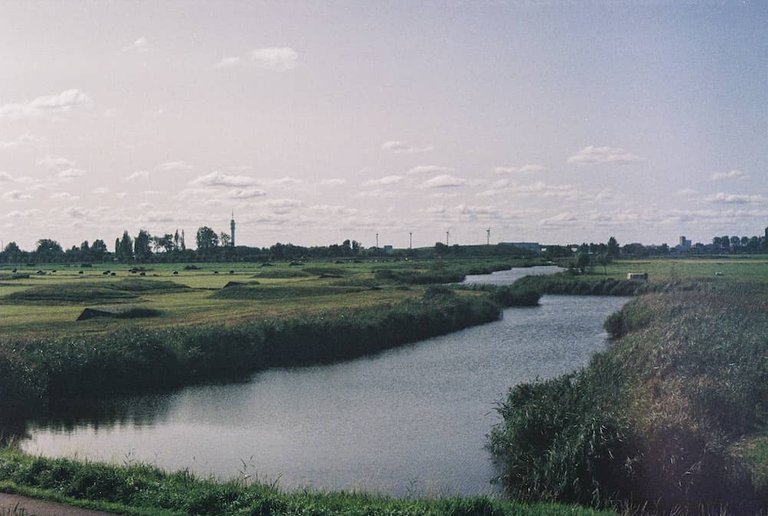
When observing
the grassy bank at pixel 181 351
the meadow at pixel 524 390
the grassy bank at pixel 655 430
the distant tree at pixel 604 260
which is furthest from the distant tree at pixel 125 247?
the grassy bank at pixel 655 430

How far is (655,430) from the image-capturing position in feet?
62.7

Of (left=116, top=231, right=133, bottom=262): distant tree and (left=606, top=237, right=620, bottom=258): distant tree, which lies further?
(left=116, top=231, right=133, bottom=262): distant tree

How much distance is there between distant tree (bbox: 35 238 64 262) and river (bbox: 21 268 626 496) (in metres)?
135

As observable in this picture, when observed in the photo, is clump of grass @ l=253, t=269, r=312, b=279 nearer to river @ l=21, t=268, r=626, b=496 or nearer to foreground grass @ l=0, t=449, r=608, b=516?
river @ l=21, t=268, r=626, b=496

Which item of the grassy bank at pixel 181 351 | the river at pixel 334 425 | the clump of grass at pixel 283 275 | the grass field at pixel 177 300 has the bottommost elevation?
the river at pixel 334 425

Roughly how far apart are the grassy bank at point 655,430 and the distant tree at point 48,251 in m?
153

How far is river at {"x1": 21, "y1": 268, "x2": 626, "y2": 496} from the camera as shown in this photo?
21969 millimetres

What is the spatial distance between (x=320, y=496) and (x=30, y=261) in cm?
14988

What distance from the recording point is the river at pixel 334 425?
72.1 ft

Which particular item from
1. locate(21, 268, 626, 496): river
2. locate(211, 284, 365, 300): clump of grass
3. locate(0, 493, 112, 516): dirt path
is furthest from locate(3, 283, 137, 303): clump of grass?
locate(0, 493, 112, 516): dirt path

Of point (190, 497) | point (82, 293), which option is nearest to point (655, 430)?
point (190, 497)

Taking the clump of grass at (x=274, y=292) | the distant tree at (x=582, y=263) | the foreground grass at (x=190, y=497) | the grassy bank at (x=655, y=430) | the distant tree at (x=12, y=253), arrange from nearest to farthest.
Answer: the foreground grass at (x=190, y=497), the grassy bank at (x=655, y=430), the clump of grass at (x=274, y=292), the distant tree at (x=582, y=263), the distant tree at (x=12, y=253)

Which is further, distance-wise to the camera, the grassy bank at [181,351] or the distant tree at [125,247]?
the distant tree at [125,247]

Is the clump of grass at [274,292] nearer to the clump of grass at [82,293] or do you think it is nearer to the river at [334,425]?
the clump of grass at [82,293]
